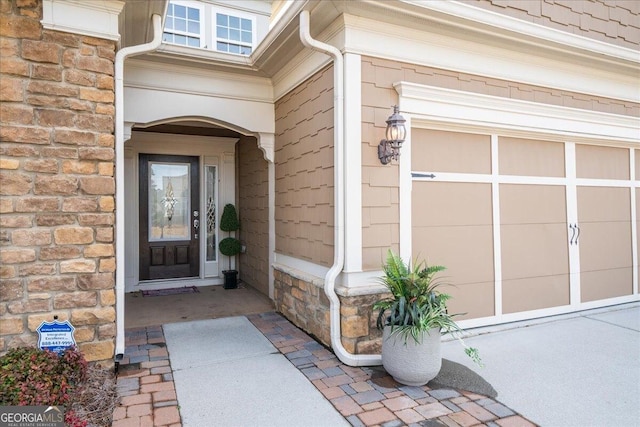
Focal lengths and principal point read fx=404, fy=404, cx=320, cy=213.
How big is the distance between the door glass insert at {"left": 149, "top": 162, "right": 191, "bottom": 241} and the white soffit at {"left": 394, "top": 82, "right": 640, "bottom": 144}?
13.0 ft

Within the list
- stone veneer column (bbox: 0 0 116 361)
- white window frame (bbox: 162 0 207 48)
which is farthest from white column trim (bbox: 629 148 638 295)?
white window frame (bbox: 162 0 207 48)

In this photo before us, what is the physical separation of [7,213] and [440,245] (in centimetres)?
343

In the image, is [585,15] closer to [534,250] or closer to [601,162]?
[601,162]

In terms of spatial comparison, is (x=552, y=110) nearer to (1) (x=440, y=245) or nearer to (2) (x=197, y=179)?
(1) (x=440, y=245)

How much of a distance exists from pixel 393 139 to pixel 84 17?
2.45m

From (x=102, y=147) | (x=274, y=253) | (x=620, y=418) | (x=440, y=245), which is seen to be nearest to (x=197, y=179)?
(x=274, y=253)

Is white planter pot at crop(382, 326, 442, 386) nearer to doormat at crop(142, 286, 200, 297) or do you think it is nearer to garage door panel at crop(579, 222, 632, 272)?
garage door panel at crop(579, 222, 632, 272)

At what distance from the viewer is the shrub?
2139 mm

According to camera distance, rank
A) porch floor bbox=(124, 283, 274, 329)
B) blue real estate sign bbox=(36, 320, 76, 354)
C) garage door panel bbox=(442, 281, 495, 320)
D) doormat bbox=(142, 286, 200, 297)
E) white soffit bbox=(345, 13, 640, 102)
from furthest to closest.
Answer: doormat bbox=(142, 286, 200, 297) → porch floor bbox=(124, 283, 274, 329) → garage door panel bbox=(442, 281, 495, 320) → white soffit bbox=(345, 13, 640, 102) → blue real estate sign bbox=(36, 320, 76, 354)

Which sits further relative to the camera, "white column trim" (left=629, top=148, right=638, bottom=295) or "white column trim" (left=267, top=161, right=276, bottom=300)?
"white column trim" (left=629, top=148, right=638, bottom=295)

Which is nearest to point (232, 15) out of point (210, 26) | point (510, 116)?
point (210, 26)

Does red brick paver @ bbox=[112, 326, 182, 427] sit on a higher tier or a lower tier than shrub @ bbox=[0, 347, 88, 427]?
lower

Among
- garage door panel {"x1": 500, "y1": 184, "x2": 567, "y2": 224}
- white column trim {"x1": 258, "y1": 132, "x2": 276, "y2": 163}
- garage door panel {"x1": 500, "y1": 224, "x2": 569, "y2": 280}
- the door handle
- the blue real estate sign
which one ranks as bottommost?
the blue real estate sign

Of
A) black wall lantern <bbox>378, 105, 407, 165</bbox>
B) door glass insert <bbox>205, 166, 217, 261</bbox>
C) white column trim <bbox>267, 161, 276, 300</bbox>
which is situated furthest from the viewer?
door glass insert <bbox>205, 166, 217, 261</bbox>
